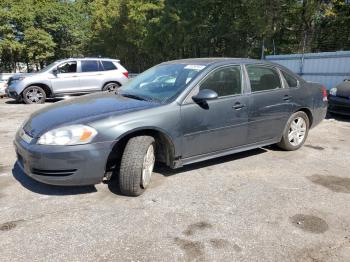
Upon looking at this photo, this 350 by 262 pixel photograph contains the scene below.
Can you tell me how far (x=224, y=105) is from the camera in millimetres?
4449

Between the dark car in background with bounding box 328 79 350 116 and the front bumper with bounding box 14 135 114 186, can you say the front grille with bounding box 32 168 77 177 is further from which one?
the dark car in background with bounding box 328 79 350 116

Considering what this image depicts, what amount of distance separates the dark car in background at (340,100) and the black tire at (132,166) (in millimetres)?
6400

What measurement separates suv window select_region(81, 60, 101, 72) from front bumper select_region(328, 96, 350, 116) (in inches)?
303

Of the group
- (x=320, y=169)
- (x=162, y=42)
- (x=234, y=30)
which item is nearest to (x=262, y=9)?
(x=234, y=30)

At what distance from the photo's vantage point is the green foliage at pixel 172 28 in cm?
2156

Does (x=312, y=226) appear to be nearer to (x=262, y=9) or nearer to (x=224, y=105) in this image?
(x=224, y=105)

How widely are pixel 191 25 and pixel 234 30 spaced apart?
3.37 meters

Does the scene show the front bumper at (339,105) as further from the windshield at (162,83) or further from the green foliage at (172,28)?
the green foliage at (172,28)

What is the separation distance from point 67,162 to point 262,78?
9.89 ft

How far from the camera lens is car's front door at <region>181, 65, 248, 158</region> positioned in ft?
13.6

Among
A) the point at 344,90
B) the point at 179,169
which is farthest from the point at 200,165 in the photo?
the point at 344,90

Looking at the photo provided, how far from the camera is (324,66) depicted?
42.1 feet

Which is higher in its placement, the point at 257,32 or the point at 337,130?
the point at 257,32

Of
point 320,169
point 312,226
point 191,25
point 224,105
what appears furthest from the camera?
point 191,25
